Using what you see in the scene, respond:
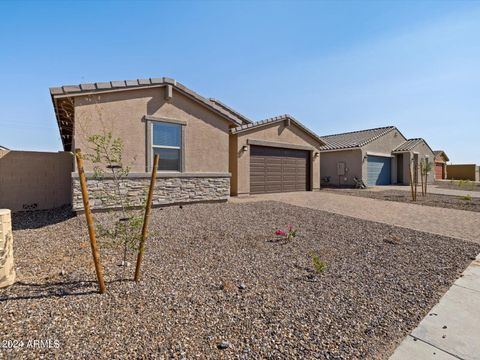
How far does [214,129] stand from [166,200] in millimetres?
3623

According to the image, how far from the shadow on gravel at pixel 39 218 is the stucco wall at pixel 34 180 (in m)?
0.42

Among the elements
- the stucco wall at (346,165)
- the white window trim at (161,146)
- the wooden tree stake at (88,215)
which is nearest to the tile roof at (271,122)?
the white window trim at (161,146)

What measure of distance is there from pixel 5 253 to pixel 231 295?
10.3ft

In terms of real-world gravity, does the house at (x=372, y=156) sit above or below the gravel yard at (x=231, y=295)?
above

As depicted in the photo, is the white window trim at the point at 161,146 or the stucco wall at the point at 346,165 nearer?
the white window trim at the point at 161,146

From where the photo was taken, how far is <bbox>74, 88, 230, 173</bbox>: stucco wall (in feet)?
25.3

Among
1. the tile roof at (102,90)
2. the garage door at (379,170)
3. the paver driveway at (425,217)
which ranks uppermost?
the tile roof at (102,90)

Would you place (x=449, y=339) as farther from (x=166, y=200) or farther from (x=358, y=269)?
(x=166, y=200)

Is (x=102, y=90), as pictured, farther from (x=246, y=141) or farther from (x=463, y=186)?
(x=463, y=186)

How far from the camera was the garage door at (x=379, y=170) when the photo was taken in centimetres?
2094

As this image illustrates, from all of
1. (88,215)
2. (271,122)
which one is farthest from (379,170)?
(88,215)

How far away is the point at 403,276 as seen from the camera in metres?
3.95

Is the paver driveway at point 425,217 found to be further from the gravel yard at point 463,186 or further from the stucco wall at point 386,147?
the gravel yard at point 463,186

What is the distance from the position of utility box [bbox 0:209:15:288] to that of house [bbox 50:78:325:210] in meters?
3.47
